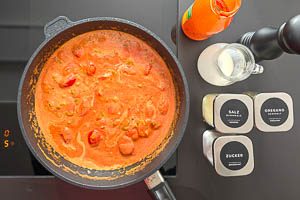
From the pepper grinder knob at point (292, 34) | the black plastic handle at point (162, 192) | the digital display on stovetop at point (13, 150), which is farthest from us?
the digital display on stovetop at point (13, 150)

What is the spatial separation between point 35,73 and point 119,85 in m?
0.19

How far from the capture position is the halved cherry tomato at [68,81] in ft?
3.03

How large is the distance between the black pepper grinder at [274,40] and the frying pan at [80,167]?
19cm

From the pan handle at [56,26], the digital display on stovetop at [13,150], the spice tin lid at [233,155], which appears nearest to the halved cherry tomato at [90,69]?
the pan handle at [56,26]

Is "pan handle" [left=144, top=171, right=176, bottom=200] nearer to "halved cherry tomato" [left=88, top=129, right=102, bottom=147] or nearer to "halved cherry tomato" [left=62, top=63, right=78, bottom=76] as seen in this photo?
"halved cherry tomato" [left=88, top=129, right=102, bottom=147]

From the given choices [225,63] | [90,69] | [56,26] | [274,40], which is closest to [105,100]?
[90,69]

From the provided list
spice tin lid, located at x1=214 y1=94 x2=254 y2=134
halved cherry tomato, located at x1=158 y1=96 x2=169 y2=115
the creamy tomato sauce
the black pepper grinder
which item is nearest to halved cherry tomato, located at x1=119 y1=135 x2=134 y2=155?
the creamy tomato sauce

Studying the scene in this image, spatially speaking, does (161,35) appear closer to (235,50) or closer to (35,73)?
(235,50)

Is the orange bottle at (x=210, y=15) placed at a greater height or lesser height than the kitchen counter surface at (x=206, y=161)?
greater

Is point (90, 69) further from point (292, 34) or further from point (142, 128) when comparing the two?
point (292, 34)

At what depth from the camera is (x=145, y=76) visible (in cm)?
95

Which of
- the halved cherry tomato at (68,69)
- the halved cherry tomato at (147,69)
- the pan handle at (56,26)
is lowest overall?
the halved cherry tomato at (147,69)

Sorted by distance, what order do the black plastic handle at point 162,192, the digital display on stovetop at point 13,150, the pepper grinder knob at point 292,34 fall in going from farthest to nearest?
1. the digital display on stovetop at point 13,150
2. the black plastic handle at point 162,192
3. the pepper grinder knob at point 292,34

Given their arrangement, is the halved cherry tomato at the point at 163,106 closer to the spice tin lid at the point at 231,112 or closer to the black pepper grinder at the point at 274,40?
the spice tin lid at the point at 231,112
